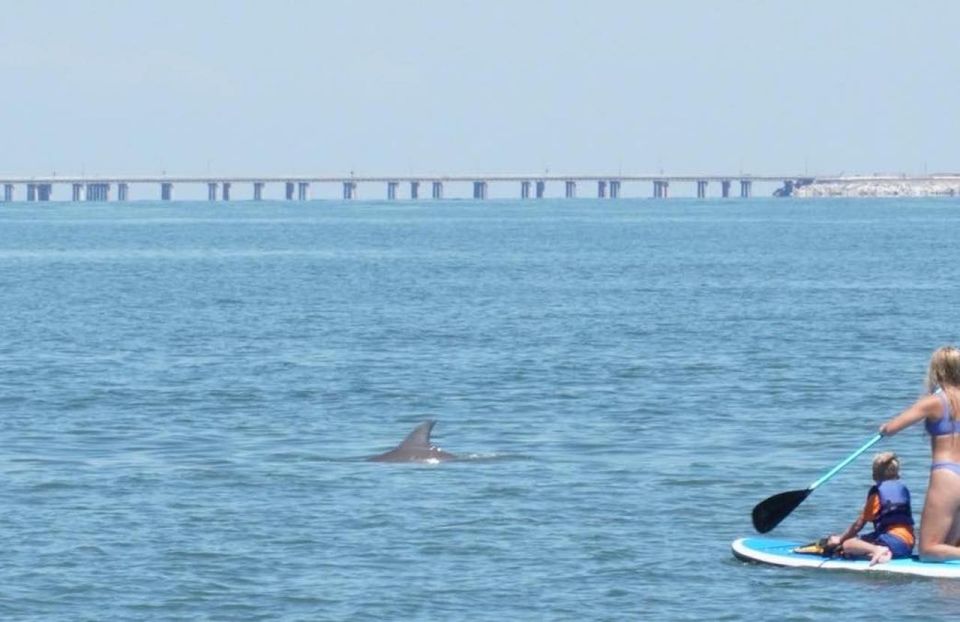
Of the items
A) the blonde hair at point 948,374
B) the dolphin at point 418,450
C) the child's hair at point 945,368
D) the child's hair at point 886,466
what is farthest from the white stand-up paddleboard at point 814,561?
the dolphin at point 418,450

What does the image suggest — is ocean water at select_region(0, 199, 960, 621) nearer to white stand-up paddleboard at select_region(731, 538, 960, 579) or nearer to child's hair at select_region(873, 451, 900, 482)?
white stand-up paddleboard at select_region(731, 538, 960, 579)

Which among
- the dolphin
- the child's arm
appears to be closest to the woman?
the child's arm

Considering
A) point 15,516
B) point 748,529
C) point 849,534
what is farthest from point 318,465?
point 849,534

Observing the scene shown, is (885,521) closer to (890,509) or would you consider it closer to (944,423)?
(890,509)

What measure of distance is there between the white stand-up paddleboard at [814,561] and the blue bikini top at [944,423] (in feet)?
4.09

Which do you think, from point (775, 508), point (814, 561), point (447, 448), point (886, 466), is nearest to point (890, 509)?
point (886, 466)

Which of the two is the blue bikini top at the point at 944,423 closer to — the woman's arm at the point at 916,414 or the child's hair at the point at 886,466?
the woman's arm at the point at 916,414

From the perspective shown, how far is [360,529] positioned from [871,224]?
6350 inches

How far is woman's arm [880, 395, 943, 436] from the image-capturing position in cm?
1873

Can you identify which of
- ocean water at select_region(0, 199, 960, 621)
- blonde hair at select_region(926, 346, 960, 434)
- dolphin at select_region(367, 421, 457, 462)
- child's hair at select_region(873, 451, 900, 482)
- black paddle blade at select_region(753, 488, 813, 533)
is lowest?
ocean water at select_region(0, 199, 960, 621)

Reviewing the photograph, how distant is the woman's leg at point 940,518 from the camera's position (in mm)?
19578

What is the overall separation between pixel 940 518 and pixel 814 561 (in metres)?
1.33

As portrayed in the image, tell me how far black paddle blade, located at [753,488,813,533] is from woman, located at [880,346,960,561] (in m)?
1.64

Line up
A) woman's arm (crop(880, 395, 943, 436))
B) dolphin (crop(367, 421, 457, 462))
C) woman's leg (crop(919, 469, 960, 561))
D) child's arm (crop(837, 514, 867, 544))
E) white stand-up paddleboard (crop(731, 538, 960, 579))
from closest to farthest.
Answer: woman's arm (crop(880, 395, 943, 436)), woman's leg (crop(919, 469, 960, 561)), white stand-up paddleboard (crop(731, 538, 960, 579)), child's arm (crop(837, 514, 867, 544)), dolphin (crop(367, 421, 457, 462))
